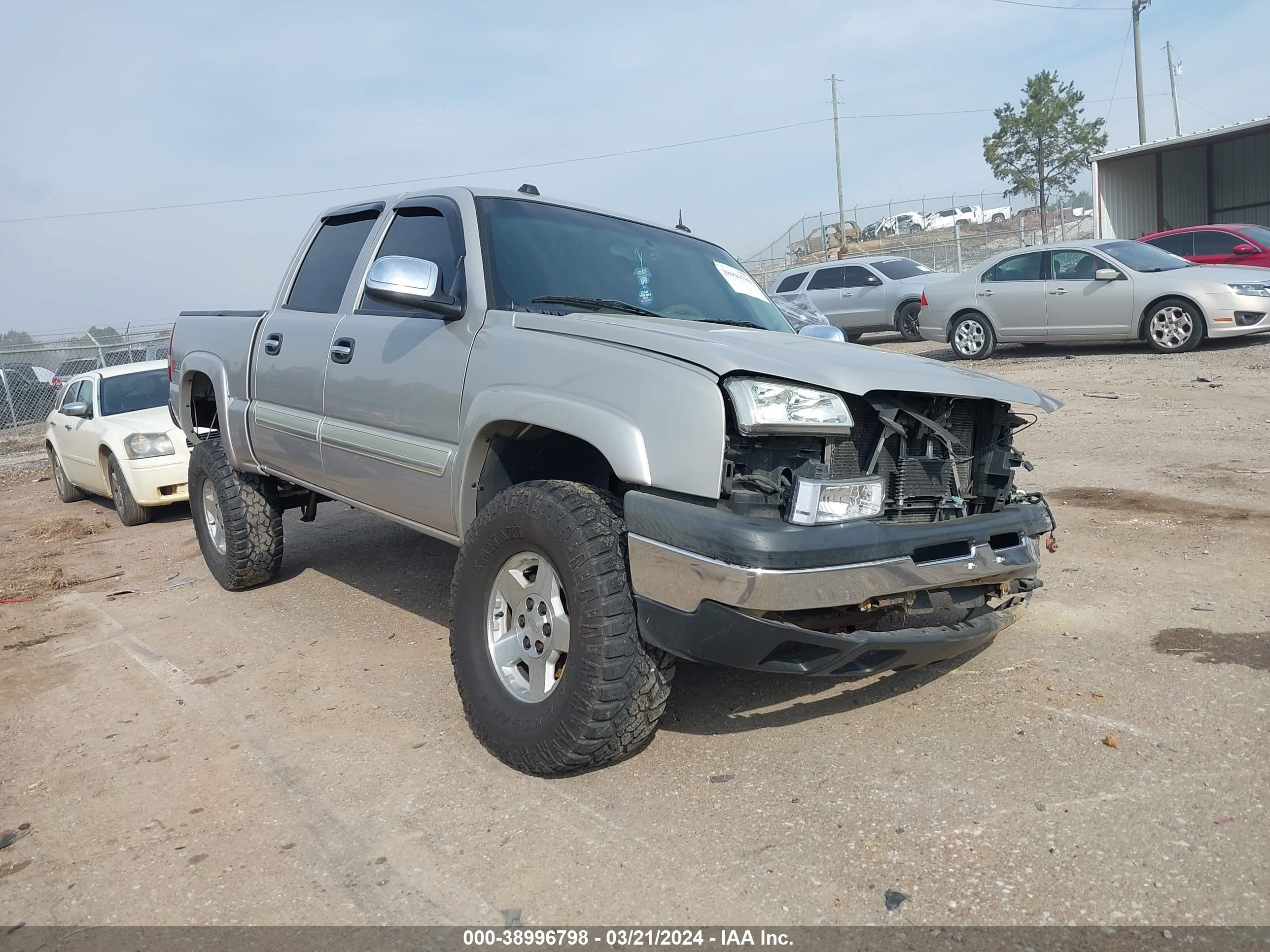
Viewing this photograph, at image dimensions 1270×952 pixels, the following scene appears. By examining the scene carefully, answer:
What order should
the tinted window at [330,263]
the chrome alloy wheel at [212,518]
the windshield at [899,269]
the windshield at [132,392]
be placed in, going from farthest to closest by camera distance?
the windshield at [899,269] < the windshield at [132,392] < the chrome alloy wheel at [212,518] < the tinted window at [330,263]

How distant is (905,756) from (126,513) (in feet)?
25.2

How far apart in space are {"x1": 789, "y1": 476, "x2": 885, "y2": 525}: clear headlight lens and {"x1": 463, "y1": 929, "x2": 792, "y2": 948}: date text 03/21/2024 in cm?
105

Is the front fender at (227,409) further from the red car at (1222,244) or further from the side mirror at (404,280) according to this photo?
Answer: the red car at (1222,244)

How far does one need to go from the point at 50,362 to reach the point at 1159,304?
2357cm

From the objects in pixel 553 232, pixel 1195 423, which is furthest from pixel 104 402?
pixel 1195 423

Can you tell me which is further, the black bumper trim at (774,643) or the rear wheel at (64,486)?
the rear wheel at (64,486)

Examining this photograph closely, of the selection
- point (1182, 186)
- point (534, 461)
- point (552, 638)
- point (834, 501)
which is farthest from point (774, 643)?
point (1182, 186)

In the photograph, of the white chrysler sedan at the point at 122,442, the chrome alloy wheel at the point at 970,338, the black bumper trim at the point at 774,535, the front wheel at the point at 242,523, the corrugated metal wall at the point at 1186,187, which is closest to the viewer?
the black bumper trim at the point at 774,535

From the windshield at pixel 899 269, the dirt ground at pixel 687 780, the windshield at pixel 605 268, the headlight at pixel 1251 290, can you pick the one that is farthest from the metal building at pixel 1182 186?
the windshield at pixel 605 268

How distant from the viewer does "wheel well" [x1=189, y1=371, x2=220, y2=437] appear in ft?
20.0

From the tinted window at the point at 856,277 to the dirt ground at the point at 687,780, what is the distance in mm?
12723

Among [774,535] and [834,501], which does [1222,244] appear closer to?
[834,501]

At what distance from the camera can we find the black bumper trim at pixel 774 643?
8.80 ft

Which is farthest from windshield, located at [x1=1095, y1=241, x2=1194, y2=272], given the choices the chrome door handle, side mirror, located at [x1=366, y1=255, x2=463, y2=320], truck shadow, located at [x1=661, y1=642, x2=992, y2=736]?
side mirror, located at [x1=366, y1=255, x2=463, y2=320]
